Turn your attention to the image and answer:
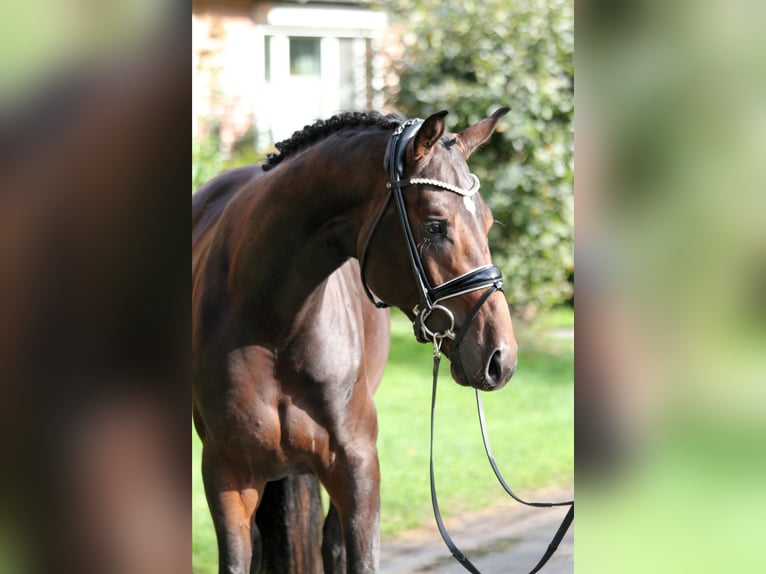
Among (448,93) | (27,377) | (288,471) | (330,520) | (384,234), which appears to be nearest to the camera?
(27,377)

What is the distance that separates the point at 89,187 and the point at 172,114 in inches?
3.3

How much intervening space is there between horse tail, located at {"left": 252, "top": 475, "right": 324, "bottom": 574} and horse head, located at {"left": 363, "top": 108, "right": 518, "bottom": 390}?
1295 mm

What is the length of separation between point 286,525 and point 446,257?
156 cm

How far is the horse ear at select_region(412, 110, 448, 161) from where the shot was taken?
221 centimetres

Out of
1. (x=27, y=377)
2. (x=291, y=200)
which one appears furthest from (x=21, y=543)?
(x=291, y=200)

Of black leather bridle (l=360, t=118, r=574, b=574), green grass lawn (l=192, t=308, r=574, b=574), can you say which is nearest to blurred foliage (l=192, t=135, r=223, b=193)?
green grass lawn (l=192, t=308, r=574, b=574)

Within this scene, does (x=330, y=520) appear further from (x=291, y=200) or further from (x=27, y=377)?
(x=27, y=377)

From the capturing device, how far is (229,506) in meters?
2.73

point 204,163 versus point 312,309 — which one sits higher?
point 204,163

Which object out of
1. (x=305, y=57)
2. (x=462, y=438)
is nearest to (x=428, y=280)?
(x=462, y=438)

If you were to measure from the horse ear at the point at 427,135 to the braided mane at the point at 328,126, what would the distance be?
0.76 feet

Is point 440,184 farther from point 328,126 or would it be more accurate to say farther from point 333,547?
point 333,547

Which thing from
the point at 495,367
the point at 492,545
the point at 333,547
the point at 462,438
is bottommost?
the point at 462,438

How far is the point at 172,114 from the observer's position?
692 mm
